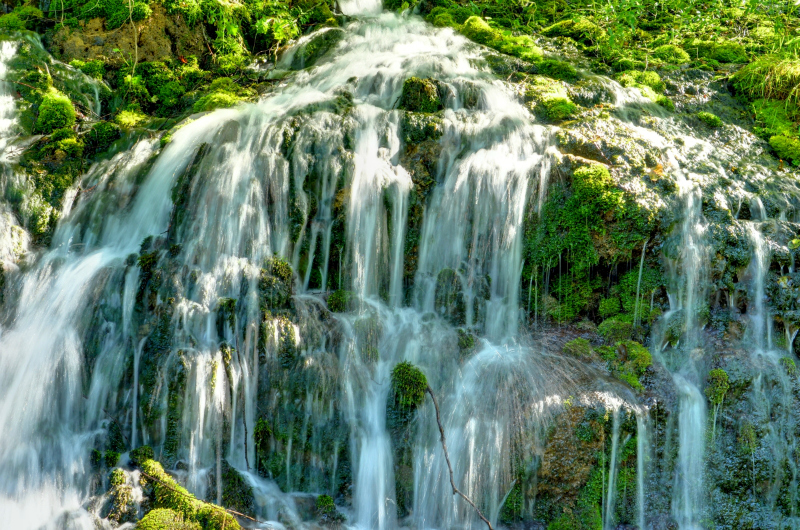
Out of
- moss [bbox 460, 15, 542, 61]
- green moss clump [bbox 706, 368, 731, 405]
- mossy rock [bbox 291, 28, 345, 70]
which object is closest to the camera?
green moss clump [bbox 706, 368, 731, 405]

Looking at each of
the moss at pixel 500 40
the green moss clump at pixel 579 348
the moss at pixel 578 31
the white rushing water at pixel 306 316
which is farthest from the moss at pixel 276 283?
the moss at pixel 578 31

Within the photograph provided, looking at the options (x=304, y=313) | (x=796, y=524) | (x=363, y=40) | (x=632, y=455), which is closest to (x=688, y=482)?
(x=632, y=455)

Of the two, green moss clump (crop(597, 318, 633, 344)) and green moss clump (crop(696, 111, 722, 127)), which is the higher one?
green moss clump (crop(696, 111, 722, 127))

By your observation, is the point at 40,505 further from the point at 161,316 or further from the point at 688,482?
the point at 688,482

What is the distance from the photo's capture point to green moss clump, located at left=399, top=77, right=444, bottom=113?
793cm

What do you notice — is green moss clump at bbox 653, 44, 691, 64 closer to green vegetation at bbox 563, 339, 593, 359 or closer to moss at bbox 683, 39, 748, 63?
moss at bbox 683, 39, 748, 63

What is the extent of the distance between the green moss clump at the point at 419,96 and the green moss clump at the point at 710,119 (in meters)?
3.74

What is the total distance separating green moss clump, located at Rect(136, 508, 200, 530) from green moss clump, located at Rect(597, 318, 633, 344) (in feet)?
14.0

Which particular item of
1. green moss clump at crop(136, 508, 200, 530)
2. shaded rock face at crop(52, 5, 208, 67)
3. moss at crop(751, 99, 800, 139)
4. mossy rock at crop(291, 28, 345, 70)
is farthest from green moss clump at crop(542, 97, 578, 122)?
green moss clump at crop(136, 508, 200, 530)

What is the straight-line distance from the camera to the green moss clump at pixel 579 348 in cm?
595

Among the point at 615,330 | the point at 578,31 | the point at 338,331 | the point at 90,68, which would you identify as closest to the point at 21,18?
the point at 90,68

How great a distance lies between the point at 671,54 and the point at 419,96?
4.91m

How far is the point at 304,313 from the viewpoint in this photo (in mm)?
6047

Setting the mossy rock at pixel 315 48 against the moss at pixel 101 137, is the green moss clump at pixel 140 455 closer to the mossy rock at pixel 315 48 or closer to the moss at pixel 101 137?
the moss at pixel 101 137
